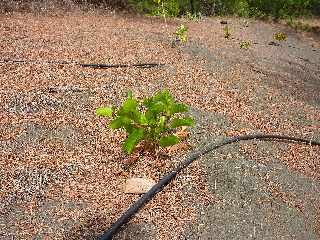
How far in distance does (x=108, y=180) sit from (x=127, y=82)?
2.58m

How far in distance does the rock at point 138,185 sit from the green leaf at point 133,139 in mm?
269

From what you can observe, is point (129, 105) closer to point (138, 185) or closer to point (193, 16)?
point (138, 185)

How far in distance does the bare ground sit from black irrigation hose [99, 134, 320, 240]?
0.06 metres

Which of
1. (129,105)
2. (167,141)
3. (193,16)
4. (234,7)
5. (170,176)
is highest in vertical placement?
(129,105)

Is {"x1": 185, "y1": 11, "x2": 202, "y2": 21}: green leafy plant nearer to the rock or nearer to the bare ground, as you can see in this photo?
the bare ground

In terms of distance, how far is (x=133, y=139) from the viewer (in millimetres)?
3900

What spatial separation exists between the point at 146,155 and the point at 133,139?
0.37 m

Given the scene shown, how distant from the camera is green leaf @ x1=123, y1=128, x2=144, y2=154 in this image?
385cm

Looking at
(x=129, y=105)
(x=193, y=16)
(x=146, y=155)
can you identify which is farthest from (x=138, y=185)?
(x=193, y=16)

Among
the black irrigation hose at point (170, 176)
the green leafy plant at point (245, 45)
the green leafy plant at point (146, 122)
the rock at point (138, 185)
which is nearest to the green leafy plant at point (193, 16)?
the green leafy plant at point (245, 45)

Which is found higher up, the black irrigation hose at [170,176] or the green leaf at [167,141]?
the green leaf at [167,141]

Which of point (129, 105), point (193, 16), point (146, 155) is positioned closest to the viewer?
point (129, 105)

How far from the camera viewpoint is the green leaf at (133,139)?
12.6 feet

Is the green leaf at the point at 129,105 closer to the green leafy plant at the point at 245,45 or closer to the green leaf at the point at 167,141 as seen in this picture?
the green leaf at the point at 167,141
